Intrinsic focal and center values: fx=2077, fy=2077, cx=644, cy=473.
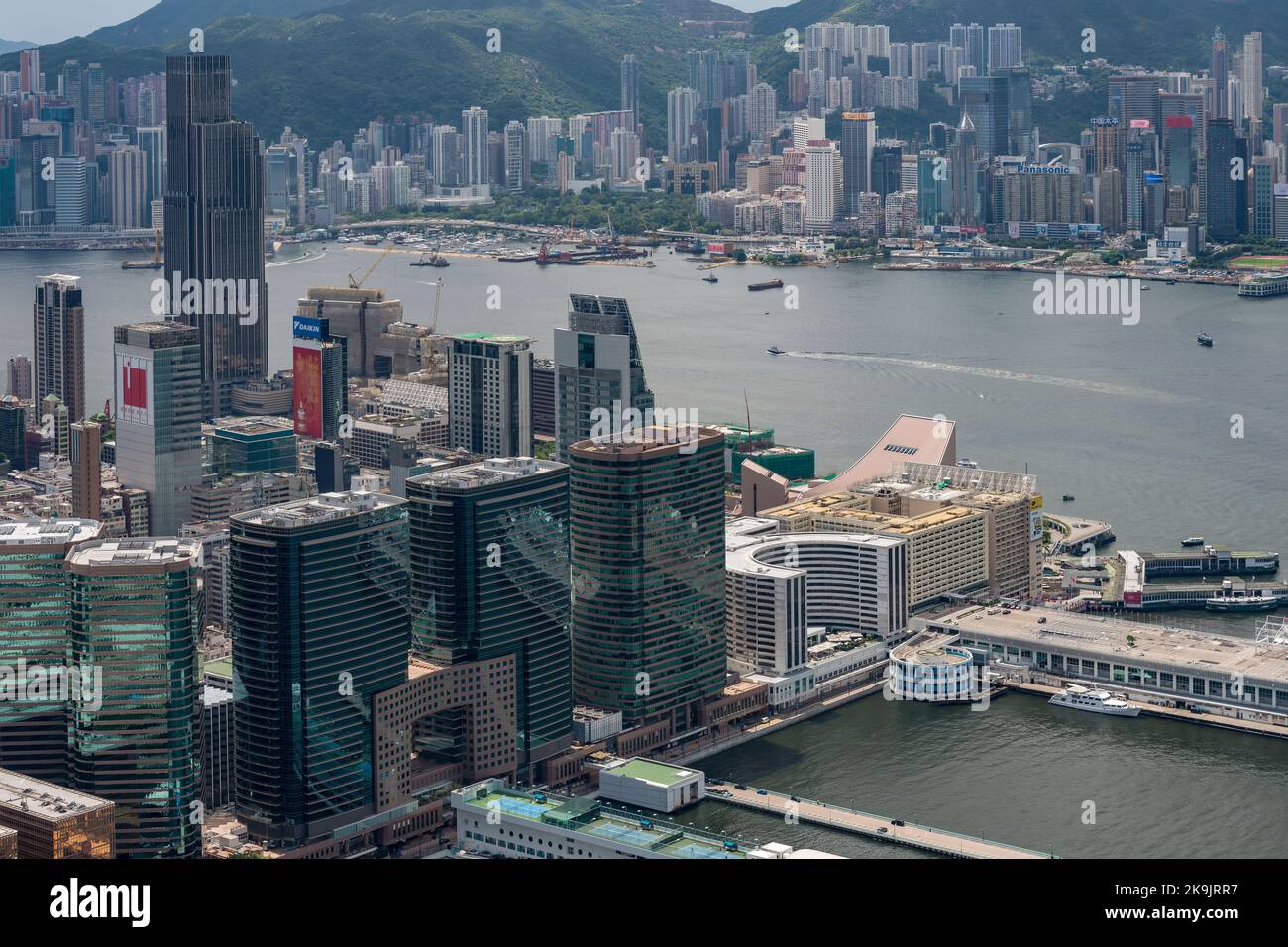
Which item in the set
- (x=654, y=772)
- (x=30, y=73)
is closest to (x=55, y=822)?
(x=654, y=772)

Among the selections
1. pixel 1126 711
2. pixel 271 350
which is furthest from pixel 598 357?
pixel 271 350

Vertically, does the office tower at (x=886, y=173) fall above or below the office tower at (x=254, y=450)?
above

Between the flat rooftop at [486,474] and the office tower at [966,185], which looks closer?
the flat rooftop at [486,474]

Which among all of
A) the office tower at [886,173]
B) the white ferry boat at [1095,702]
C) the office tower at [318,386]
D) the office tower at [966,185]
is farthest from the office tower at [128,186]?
the white ferry boat at [1095,702]

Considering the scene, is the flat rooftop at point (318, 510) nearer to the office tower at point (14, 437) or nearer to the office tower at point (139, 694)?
the office tower at point (139, 694)

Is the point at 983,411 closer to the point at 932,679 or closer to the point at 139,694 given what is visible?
the point at 932,679

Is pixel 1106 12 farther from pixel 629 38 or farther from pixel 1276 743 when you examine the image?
pixel 1276 743

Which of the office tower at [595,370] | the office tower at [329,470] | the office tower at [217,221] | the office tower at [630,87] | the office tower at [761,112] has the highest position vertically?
the office tower at [630,87]
